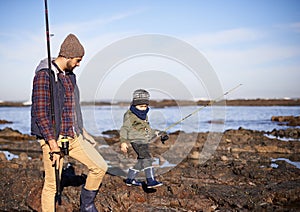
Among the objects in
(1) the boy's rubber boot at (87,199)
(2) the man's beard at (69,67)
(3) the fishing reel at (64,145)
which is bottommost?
(1) the boy's rubber boot at (87,199)

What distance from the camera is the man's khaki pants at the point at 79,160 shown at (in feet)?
14.2

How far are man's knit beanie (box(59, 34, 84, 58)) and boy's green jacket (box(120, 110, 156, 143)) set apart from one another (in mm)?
1975

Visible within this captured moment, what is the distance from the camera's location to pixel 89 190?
4.98 meters

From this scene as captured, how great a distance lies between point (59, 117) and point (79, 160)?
0.64m

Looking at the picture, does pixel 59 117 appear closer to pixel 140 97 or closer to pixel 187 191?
pixel 140 97

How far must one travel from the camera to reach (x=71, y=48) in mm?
4289

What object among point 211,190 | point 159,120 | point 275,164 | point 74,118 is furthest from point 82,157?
Answer: point 159,120

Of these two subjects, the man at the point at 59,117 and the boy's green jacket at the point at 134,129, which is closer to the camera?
the man at the point at 59,117

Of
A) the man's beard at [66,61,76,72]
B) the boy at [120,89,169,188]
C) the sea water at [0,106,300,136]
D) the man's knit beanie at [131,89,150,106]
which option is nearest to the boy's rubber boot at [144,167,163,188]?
the boy at [120,89,169,188]

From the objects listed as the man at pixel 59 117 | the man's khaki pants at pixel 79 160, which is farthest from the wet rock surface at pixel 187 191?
the man at pixel 59 117

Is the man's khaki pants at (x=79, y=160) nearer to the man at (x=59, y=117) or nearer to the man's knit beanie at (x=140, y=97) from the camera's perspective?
the man at (x=59, y=117)

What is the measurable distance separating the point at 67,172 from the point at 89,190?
9.44 ft

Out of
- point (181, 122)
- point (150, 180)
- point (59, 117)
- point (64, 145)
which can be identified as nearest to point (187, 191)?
point (150, 180)

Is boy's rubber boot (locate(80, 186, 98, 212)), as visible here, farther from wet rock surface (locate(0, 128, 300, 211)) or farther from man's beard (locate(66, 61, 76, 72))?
man's beard (locate(66, 61, 76, 72))
